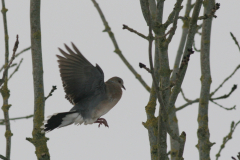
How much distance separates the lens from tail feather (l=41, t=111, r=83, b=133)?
450cm

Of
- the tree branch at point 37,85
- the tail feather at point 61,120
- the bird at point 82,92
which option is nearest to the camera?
the tree branch at point 37,85

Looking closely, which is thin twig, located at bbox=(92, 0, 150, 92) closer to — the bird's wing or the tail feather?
the bird's wing

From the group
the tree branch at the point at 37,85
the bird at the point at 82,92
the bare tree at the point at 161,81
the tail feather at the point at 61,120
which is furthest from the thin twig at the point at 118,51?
the tree branch at the point at 37,85

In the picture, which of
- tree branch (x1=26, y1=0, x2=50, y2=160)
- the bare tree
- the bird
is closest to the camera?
the bare tree

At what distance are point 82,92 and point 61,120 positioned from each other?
1.67 ft

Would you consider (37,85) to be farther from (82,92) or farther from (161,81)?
(82,92)

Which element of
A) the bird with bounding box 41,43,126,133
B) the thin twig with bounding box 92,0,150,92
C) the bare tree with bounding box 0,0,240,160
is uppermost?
the thin twig with bounding box 92,0,150,92

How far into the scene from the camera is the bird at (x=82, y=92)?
15.7ft

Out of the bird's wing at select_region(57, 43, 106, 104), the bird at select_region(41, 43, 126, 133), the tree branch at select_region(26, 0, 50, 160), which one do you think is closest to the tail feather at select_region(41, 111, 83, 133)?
the bird at select_region(41, 43, 126, 133)

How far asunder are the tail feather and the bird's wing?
0.28m

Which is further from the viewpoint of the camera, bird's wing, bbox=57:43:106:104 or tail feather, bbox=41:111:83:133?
bird's wing, bbox=57:43:106:104

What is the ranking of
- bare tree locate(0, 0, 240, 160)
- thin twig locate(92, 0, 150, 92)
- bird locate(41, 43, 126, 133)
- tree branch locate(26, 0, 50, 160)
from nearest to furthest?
1. bare tree locate(0, 0, 240, 160)
2. tree branch locate(26, 0, 50, 160)
3. bird locate(41, 43, 126, 133)
4. thin twig locate(92, 0, 150, 92)

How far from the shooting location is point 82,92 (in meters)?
5.03

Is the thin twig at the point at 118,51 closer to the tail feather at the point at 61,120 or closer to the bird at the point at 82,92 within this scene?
the bird at the point at 82,92
